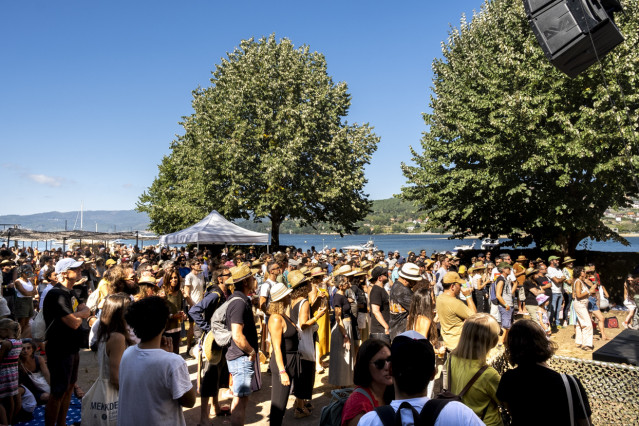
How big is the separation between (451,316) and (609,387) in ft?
5.38

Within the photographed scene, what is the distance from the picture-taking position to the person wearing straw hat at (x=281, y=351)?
15.0 ft

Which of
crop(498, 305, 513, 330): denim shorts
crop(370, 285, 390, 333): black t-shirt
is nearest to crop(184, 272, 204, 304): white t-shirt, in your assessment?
crop(370, 285, 390, 333): black t-shirt

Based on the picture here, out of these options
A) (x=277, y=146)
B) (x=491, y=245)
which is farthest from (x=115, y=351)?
(x=491, y=245)

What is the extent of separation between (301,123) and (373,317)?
2127cm

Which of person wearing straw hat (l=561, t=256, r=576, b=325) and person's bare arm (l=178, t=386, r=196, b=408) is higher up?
person's bare arm (l=178, t=386, r=196, b=408)

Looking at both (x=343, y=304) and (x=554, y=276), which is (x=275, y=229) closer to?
(x=554, y=276)

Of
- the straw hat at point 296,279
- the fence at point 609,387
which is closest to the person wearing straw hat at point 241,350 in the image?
the straw hat at point 296,279

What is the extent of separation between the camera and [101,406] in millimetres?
3482

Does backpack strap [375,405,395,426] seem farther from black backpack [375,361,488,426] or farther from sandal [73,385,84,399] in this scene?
sandal [73,385,84,399]

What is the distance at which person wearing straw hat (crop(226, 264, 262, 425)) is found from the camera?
4.37 metres

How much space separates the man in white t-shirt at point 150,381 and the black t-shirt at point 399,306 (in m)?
3.82

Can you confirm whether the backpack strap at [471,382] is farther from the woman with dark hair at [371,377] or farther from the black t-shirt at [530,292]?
the black t-shirt at [530,292]

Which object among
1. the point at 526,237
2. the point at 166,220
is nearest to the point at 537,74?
the point at 526,237

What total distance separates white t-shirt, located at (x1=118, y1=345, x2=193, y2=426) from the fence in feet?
11.4
